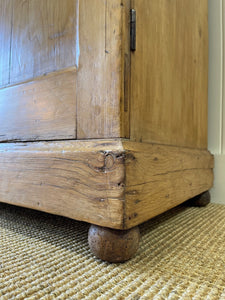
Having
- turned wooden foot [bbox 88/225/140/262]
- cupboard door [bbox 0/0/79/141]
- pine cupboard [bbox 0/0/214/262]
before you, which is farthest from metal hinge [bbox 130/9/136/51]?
turned wooden foot [bbox 88/225/140/262]

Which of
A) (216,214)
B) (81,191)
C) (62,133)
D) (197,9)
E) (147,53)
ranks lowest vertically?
A: (216,214)

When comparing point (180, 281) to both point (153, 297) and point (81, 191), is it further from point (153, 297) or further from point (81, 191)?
point (81, 191)

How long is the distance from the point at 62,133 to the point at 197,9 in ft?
2.32

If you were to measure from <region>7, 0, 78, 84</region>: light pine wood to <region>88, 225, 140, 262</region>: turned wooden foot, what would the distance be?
35 centimetres

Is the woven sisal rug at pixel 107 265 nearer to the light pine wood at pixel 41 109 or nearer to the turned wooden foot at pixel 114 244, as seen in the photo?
the turned wooden foot at pixel 114 244

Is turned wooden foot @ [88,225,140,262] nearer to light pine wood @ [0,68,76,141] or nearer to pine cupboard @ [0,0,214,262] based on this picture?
pine cupboard @ [0,0,214,262]

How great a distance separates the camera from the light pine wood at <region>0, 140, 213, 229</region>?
0.38 m

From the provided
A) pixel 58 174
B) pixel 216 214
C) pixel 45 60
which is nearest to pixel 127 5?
pixel 45 60

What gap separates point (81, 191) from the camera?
1.36 feet

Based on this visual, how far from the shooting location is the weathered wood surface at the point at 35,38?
1.65ft

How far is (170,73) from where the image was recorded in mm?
622

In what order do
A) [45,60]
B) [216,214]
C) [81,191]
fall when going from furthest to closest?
[216,214] < [45,60] < [81,191]

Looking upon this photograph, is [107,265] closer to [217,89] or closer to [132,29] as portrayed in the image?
[132,29]

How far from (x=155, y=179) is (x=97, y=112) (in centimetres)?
18
